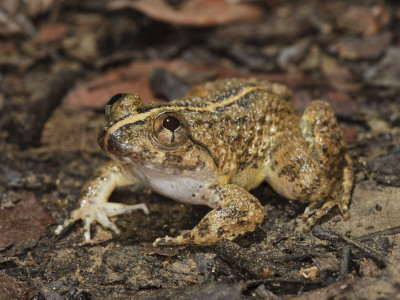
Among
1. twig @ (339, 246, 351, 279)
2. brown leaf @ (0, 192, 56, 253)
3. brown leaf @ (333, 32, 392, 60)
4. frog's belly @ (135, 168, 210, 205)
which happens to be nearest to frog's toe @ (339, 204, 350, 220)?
twig @ (339, 246, 351, 279)

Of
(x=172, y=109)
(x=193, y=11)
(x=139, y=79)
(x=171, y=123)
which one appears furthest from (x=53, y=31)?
(x=171, y=123)

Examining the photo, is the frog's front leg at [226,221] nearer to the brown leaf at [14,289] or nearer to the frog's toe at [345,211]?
the frog's toe at [345,211]

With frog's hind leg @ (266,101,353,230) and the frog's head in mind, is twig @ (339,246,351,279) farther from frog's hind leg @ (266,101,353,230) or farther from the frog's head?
the frog's head

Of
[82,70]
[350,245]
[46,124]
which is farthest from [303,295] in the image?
[82,70]

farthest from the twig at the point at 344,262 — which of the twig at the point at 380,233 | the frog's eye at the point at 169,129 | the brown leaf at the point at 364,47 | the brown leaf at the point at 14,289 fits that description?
the brown leaf at the point at 364,47

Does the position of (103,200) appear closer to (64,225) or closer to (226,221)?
(64,225)

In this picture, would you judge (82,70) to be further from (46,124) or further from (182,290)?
(182,290)

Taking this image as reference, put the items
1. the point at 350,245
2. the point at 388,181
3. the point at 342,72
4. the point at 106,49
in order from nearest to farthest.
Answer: the point at 350,245 < the point at 388,181 < the point at 342,72 < the point at 106,49
